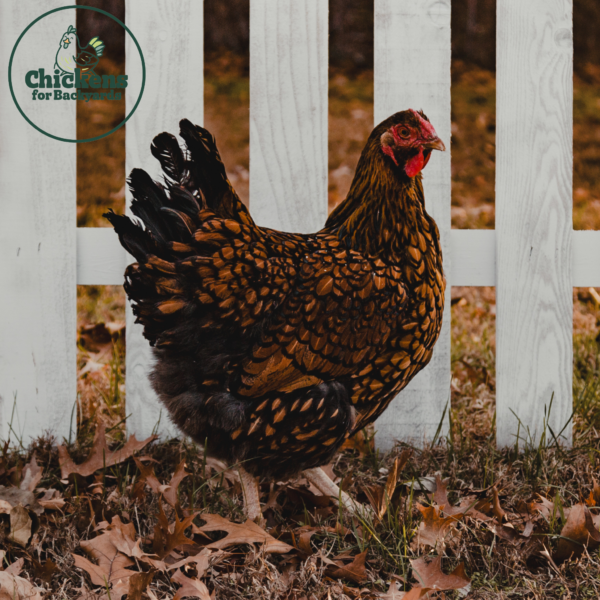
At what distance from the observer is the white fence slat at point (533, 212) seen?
223 cm

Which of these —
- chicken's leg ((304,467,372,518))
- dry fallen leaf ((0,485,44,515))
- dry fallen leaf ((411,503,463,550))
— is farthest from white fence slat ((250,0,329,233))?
dry fallen leaf ((0,485,44,515))

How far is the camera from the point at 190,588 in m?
1.46

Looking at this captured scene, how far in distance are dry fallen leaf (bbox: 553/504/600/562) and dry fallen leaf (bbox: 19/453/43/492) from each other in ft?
5.20

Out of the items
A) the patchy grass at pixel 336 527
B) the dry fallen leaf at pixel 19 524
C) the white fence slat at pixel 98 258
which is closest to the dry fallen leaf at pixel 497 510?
the patchy grass at pixel 336 527

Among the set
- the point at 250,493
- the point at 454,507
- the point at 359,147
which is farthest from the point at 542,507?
the point at 359,147

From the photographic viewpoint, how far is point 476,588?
5.05 feet

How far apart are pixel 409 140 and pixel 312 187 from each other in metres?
0.57

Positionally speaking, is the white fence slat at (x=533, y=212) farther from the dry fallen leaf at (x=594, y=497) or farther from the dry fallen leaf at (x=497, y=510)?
the dry fallen leaf at (x=497, y=510)

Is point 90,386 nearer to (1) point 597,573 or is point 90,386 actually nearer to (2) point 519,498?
(2) point 519,498

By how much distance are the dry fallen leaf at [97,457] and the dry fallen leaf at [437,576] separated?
1.07m

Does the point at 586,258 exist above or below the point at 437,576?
above

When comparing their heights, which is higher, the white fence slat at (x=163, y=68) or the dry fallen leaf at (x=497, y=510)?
the white fence slat at (x=163, y=68)

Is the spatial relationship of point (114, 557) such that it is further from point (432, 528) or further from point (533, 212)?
point (533, 212)

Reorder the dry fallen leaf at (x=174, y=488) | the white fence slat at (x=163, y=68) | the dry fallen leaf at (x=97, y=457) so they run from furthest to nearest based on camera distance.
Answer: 1. the white fence slat at (x=163, y=68)
2. the dry fallen leaf at (x=97, y=457)
3. the dry fallen leaf at (x=174, y=488)
